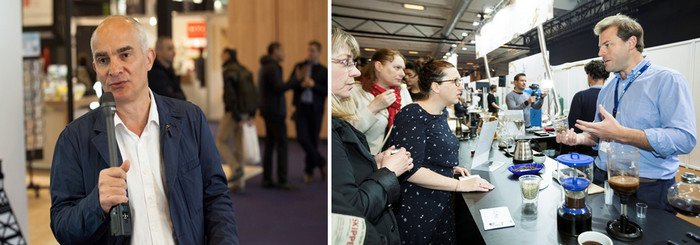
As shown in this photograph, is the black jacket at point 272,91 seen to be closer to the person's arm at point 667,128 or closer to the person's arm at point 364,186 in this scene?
the person's arm at point 364,186

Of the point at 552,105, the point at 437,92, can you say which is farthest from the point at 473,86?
the point at 552,105

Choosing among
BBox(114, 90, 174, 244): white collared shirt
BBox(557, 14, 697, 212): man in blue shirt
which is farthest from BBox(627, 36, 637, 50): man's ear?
BBox(114, 90, 174, 244): white collared shirt

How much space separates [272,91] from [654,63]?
449 cm

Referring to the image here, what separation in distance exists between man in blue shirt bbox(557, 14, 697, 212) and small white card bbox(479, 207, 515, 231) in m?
0.29

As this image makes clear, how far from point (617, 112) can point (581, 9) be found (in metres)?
0.34

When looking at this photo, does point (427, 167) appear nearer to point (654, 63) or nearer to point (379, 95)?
point (379, 95)

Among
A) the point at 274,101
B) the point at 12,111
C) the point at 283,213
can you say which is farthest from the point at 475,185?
the point at 274,101

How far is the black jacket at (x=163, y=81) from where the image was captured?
118 centimetres

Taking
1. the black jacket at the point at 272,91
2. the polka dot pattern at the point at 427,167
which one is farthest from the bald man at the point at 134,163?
the black jacket at the point at 272,91

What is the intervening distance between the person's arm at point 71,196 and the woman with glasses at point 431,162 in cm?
87

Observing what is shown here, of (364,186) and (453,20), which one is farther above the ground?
(453,20)

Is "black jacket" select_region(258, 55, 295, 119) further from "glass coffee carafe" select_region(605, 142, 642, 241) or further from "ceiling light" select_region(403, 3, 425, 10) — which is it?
"glass coffee carafe" select_region(605, 142, 642, 241)

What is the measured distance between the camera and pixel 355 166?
1.31m

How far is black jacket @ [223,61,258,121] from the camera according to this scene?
4793mm
